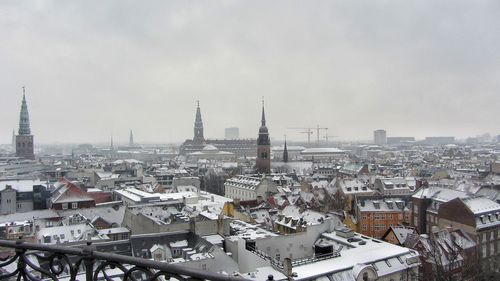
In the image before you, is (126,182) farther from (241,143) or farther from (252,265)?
(241,143)

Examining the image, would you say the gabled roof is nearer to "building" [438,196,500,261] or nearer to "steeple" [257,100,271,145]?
"building" [438,196,500,261]

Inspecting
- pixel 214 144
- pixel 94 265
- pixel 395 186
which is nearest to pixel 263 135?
pixel 395 186

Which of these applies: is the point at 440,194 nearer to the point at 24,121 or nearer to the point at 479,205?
the point at 479,205

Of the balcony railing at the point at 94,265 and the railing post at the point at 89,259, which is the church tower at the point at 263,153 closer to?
the balcony railing at the point at 94,265

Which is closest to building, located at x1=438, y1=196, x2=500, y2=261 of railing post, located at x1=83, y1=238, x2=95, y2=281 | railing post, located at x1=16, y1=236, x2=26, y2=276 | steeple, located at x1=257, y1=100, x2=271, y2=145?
railing post, located at x1=83, y1=238, x2=95, y2=281

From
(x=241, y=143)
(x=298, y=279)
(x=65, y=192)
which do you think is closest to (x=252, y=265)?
(x=298, y=279)

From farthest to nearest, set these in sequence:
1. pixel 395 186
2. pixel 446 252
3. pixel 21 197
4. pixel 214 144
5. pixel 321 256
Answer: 1. pixel 214 144
2. pixel 395 186
3. pixel 21 197
4. pixel 446 252
5. pixel 321 256
